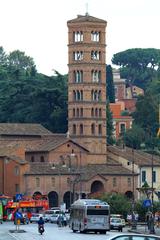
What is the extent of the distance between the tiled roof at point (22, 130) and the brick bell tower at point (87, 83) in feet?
15.5

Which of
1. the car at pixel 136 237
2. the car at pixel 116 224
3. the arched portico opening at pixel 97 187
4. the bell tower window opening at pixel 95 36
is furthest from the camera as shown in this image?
the bell tower window opening at pixel 95 36

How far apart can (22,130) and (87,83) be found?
363 inches

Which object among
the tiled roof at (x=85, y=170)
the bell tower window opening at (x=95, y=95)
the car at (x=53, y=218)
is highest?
the bell tower window opening at (x=95, y=95)

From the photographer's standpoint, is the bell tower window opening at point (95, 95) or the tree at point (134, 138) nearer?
the bell tower window opening at point (95, 95)

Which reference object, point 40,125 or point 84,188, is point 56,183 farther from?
point 40,125

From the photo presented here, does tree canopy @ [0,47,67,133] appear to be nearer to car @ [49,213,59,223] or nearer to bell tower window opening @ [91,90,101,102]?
bell tower window opening @ [91,90,101,102]

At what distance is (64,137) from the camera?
136 metres

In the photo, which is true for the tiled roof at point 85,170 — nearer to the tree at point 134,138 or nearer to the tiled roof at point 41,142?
the tiled roof at point 41,142

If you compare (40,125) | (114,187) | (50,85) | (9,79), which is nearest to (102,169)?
(114,187)

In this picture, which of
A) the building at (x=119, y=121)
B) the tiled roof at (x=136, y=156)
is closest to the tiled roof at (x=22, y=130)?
the tiled roof at (x=136, y=156)

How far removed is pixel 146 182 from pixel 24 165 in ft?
47.7

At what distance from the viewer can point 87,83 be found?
135250 mm

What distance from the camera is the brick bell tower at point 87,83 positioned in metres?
135

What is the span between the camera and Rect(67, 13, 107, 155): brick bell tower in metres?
135
